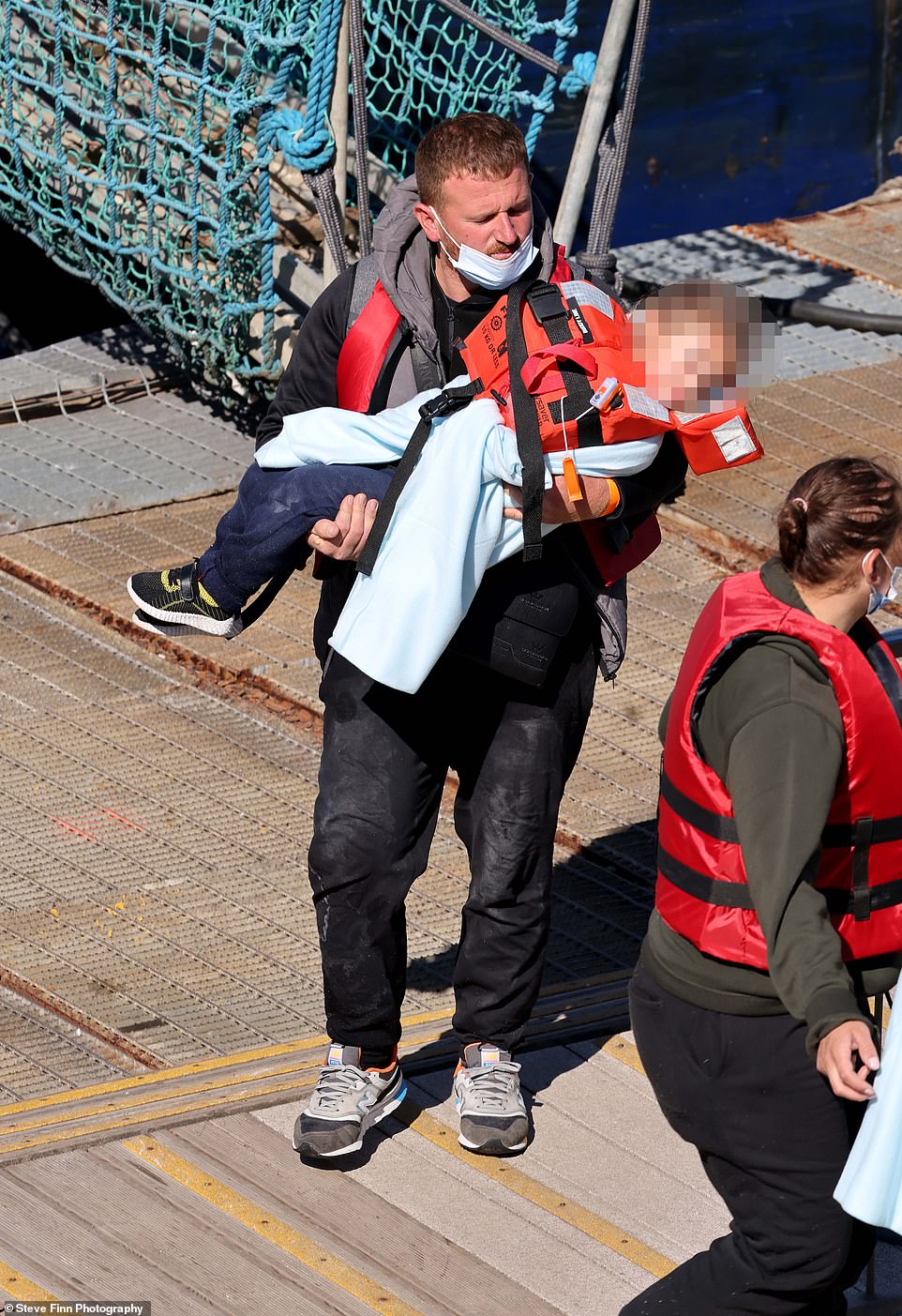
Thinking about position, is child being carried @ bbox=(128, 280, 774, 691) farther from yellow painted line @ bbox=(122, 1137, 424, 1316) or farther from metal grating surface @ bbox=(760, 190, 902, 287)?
metal grating surface @ bbox=(760, 190, 902, 287)

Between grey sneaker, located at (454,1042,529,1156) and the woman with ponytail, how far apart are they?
86 cm

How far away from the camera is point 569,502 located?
3744 mm

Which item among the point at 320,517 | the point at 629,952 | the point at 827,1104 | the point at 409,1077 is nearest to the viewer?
the point at 827,1104

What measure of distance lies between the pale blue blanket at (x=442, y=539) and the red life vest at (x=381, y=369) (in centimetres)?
18

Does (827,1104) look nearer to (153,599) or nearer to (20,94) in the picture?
(153,599)

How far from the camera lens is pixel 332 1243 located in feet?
12.7

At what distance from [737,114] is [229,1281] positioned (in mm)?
7417

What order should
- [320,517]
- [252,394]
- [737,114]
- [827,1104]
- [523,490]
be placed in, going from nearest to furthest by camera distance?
[827,1104] → [523,490] → [320,517] → [252,394] → [737,114]

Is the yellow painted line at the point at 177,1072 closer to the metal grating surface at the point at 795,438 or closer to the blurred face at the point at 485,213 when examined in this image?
the blurred face at the point at 485,213

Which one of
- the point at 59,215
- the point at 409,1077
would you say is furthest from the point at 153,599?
the point at 59,215

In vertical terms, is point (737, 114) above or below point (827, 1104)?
above

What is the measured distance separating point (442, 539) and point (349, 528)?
24cm

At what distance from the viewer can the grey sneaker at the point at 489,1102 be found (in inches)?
162

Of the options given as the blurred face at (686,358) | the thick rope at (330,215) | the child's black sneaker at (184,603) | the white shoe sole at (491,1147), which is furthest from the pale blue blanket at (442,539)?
the thick rope at (330,215)
